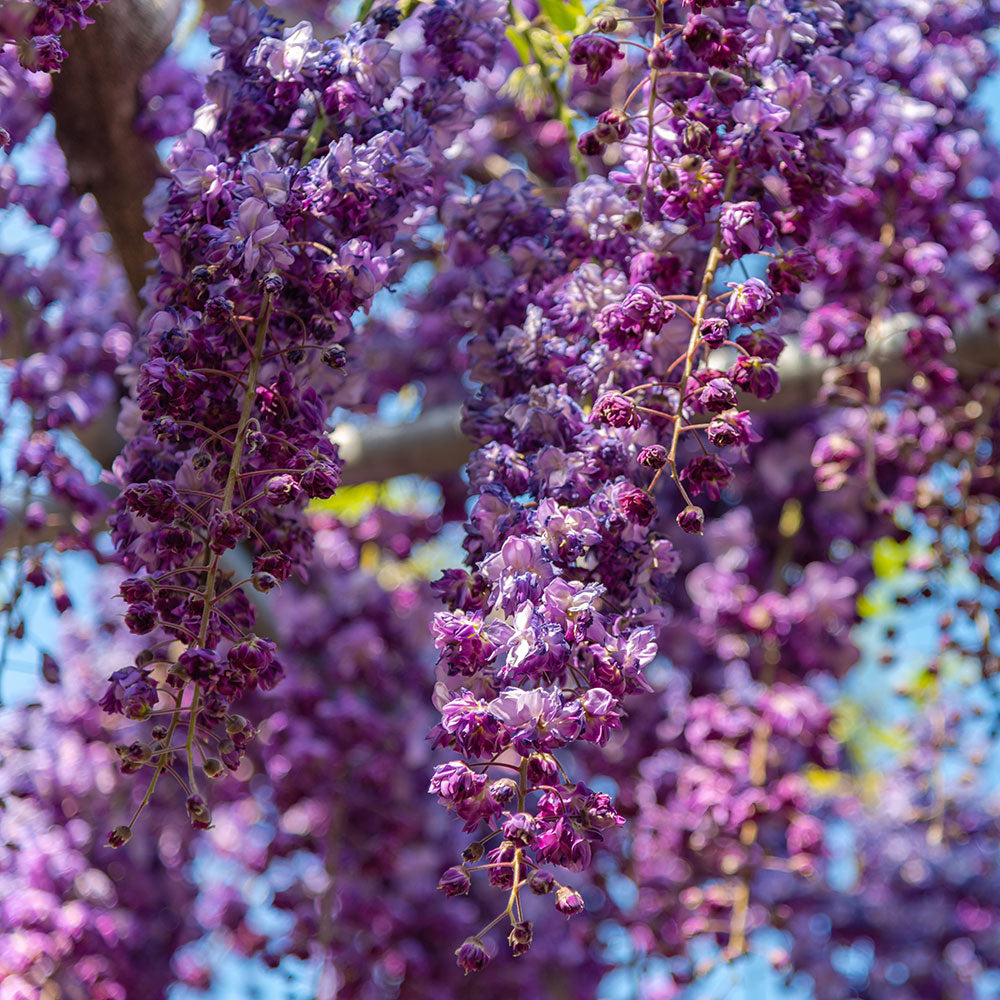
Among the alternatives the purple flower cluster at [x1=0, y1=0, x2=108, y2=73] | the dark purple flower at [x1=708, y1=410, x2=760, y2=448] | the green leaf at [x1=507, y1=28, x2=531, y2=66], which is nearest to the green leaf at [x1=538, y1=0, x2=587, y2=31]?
the green leaf at [x1=507, y1=28, x2=531, y2=66]

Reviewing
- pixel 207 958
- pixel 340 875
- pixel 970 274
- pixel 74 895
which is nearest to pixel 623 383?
pixel 970 274

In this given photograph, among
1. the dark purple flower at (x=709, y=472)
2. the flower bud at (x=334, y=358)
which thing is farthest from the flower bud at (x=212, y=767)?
the dark purple flower at (x=709, y=472)

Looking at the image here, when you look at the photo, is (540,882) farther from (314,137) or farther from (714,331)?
(314,137)

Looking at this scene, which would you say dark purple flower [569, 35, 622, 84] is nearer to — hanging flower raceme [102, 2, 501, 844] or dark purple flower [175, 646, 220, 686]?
hanging flower raceme [102, 2, 501, 844]

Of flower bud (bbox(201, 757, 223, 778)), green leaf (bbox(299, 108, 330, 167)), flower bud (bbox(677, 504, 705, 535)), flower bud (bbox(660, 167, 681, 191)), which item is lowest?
flower bud (bbox(201, 757, 223, 778))

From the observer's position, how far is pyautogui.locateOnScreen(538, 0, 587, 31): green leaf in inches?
66.0

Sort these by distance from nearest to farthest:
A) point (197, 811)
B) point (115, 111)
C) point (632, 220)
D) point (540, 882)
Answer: point (540, 882)
point (197, 811)
point (632, 220)
point (115, 111)

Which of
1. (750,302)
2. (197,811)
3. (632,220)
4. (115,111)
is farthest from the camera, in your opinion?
(115,111)

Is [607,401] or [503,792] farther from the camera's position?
[607,401]

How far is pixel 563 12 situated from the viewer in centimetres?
168

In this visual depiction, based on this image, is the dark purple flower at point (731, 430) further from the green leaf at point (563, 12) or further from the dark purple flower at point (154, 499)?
the green leaf at point (563, 12)

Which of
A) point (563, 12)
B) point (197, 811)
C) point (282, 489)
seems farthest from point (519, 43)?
point (197, 811)

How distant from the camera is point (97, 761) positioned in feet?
10.5

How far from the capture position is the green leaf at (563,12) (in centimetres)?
168
